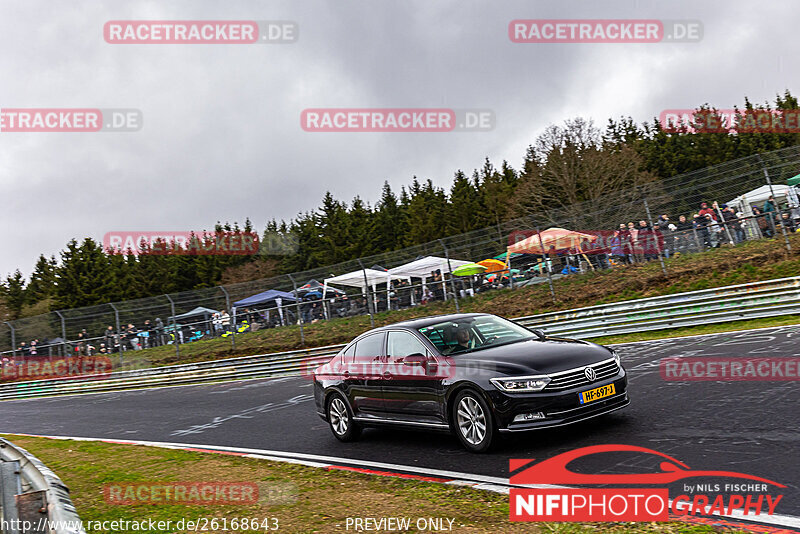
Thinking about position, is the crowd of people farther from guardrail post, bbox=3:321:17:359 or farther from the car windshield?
Result: the car windshield

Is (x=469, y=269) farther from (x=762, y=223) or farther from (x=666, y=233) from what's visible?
(x=762, y=223)

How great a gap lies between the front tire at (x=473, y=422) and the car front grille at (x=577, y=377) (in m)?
0.71

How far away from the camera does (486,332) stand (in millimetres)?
8281

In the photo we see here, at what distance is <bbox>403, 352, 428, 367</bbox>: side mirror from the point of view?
7887 mm

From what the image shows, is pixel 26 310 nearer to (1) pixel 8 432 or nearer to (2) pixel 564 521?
(1) pixel 8 432

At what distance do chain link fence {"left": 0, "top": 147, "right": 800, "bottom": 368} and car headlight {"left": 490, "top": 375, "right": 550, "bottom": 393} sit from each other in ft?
39.8

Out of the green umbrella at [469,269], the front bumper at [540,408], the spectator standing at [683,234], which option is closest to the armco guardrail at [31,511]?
the front bumper at [540,408]

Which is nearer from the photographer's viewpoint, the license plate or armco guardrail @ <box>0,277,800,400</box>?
the license plate

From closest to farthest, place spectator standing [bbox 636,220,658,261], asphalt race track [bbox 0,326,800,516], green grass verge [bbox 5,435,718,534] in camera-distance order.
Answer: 1. green grass verge [bbox 5,435,718,534]
2. asphalt race track [bbox 0,326,800,516]
3. spectator standing [bbox 636,220,658,261]

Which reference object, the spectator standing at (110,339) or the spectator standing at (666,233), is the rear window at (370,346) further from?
the spectator standing at (110,339)

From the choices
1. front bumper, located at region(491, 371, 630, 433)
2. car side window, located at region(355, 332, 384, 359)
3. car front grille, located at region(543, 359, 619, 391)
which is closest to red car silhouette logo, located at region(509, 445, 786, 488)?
front bumper, located at region(491, 371, 630, 433)

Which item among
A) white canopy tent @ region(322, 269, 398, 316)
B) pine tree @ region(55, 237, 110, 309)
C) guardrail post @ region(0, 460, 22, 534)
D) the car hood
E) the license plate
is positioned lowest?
the license plate

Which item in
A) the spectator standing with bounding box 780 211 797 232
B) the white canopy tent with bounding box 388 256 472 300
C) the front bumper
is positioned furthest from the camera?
the white canopy tent with bounding box 388 256 472 300

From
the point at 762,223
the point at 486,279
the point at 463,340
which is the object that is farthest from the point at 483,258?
the point at 463,340
